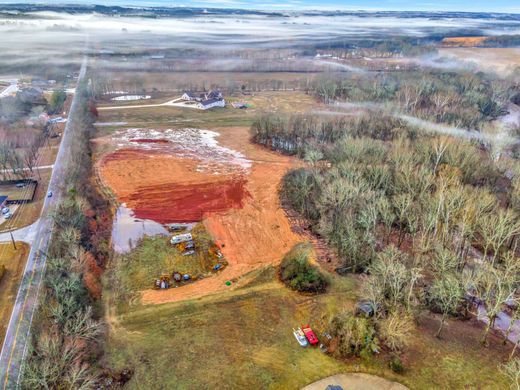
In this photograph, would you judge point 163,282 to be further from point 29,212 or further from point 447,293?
point 447,293

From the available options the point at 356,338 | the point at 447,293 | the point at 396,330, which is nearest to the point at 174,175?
the point at 356,338

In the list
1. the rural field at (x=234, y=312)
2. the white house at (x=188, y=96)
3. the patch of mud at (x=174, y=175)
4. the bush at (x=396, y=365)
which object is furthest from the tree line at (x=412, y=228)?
the white house at (x=188, y=96)

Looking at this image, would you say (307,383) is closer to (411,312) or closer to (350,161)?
(411,312)

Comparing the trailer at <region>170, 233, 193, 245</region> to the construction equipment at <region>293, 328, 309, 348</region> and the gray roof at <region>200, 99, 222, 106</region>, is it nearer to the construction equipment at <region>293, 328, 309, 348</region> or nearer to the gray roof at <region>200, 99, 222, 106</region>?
the construction equipment at <region>293, 328, 309, 348</region>

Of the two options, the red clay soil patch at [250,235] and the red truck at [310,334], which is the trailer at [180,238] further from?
the red truck at [310,334]

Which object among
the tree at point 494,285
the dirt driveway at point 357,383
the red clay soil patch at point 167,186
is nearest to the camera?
the dirt driveway at point 357,383

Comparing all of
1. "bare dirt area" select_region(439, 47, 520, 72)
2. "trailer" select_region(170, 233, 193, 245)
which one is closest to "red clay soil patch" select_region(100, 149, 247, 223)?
"trailer" select_region(170, 233, 193, 245)
